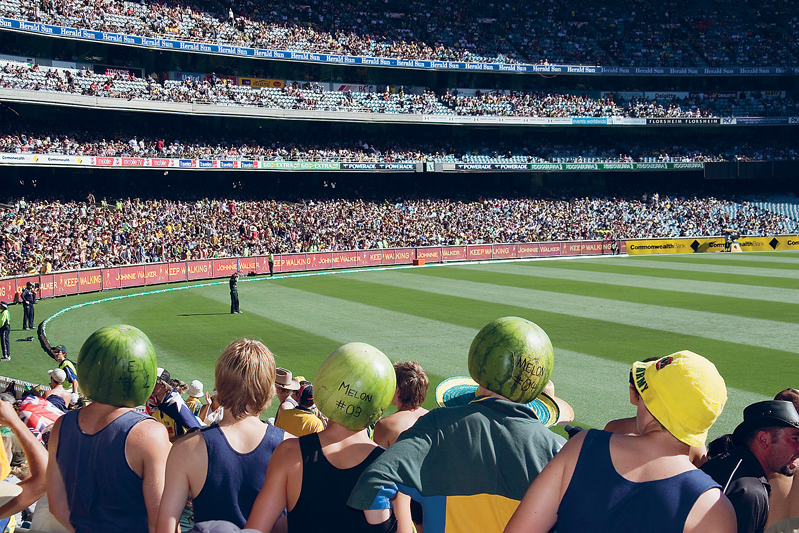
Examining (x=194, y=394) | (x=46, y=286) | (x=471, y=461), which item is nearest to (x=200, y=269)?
(x=46, y=286)

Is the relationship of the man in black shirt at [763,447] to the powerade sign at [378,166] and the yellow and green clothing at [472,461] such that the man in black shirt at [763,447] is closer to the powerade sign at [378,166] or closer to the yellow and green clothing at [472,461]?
the yellow and green clothing at [472,461]

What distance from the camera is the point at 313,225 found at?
45.9 metres

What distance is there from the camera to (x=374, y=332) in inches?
779

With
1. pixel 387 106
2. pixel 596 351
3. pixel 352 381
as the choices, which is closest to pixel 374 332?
pixel 596 351

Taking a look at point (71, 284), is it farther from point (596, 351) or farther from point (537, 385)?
point (537, 385)

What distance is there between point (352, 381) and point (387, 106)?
53776 millimetres

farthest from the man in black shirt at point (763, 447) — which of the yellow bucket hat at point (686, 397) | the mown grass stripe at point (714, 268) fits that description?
the mown grass stripe at point (714, 268)

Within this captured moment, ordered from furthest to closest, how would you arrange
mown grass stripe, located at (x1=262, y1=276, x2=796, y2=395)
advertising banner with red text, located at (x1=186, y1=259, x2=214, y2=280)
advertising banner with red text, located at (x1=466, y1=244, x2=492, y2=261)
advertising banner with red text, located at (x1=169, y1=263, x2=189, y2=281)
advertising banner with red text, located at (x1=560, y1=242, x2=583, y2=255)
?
advertising banner with red text, located at (x1=560, y1=242, x2=583, y2=255), advertising banner with red text, located at (x1=466, y1=244, x2=492, y2=261), advertising banner with red text, located at (x1=186, y1=259, x2=214, y2=280), advertising banner with red text, located at (x1=169, y1=263, x2=189, y2=281), mown grass stripe, located at (x1=262, y1=276, x2=796, y2=395)

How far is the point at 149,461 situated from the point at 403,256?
4016cm

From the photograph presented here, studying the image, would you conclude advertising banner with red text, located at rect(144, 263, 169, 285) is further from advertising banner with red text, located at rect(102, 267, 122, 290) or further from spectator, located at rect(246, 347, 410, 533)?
spectator, located at rect(246, 347, 410, 533)

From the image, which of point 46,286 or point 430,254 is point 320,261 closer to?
point 430,254

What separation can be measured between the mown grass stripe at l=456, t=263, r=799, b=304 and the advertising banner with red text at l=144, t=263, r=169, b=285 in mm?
16296

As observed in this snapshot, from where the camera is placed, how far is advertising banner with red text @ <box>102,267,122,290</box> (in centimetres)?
3138

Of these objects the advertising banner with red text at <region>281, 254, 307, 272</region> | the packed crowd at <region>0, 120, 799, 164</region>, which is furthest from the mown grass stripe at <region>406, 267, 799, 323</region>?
the packed crowd at <region>0, 120, 799, 164</region>
